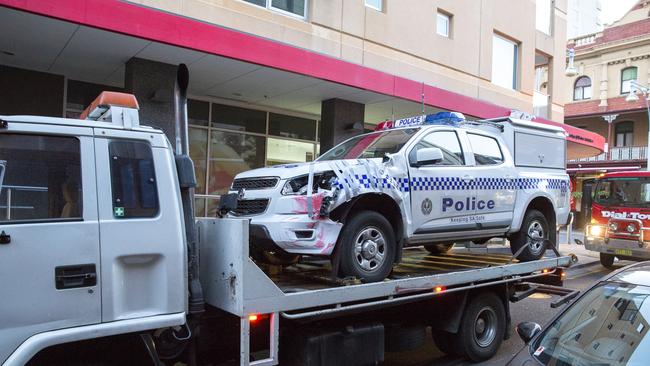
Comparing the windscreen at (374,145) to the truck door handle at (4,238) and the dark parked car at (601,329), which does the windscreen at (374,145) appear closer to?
the dark parked car at (601,329)

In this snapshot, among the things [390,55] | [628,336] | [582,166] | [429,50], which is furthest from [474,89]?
[582,166]

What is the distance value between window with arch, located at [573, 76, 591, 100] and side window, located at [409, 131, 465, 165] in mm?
33541

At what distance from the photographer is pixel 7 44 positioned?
8.54 metres

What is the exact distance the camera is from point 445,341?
219 inches

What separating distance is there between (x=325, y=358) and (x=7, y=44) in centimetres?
782

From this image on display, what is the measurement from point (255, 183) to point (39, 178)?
7.45 ft

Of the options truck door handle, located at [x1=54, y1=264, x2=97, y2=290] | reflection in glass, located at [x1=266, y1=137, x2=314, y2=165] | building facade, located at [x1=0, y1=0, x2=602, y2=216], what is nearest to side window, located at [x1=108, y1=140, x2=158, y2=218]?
truck door handle, located at [x1=54, y1=264, x2=97, y2=290]

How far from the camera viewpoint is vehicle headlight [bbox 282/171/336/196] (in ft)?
15.4

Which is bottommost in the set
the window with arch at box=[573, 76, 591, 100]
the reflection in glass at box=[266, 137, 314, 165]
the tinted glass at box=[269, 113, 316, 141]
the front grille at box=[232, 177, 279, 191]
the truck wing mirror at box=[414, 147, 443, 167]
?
the front grille at box=[232, 177, 279, 191]

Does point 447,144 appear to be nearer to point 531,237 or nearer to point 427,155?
point 427,155

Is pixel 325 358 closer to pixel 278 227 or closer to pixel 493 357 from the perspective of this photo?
pixel 278 227

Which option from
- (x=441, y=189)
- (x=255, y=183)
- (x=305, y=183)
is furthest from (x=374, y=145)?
(x=255, y=183)

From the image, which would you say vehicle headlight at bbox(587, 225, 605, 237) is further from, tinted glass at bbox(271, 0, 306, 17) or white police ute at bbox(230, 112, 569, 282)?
tinted glass at bbox(271, 0, 306, 17)

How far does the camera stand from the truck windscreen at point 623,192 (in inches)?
496
